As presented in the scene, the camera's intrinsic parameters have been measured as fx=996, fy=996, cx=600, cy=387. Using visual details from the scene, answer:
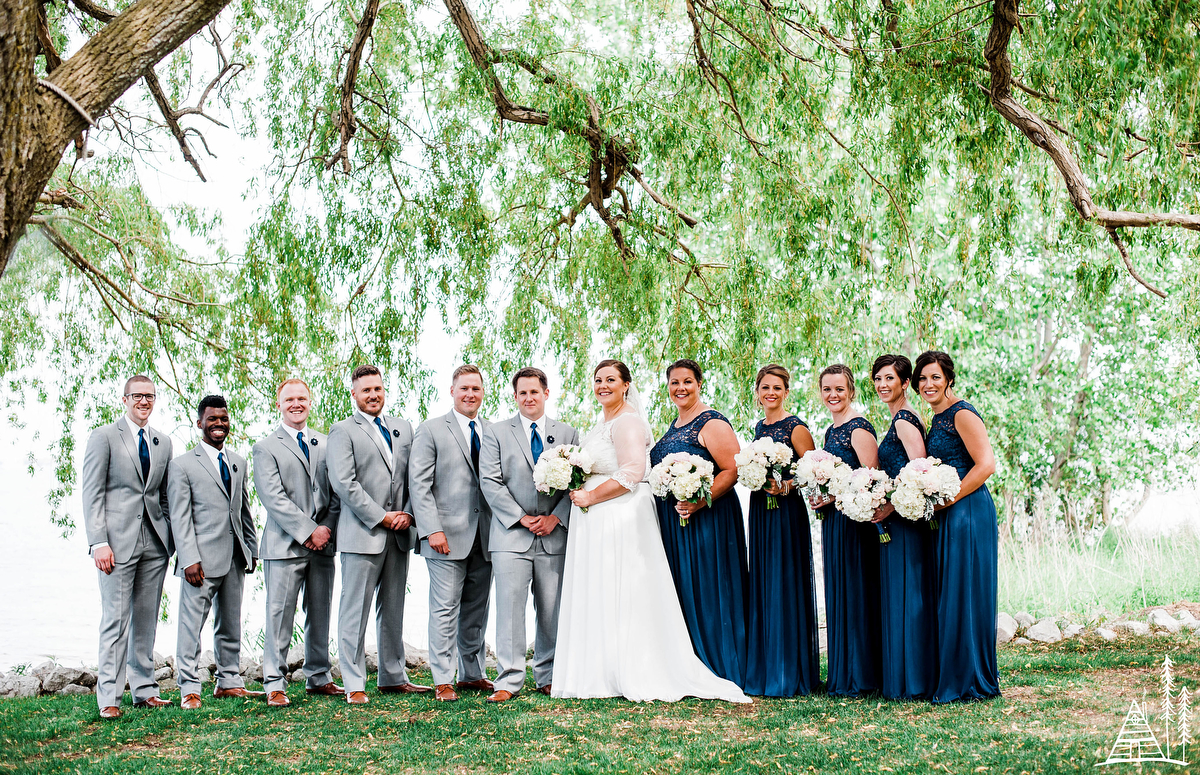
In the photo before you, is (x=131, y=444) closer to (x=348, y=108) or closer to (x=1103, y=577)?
(x=348, y=108)

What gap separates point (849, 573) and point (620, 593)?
1.32m

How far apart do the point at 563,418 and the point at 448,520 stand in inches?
128

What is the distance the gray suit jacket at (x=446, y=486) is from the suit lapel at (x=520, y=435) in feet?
0.55

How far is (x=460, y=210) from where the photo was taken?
328 inches

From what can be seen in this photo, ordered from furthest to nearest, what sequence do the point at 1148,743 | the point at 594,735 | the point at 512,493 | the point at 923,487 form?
the point at 512,493 < the point at 923,487 < the point at 594,735 < the point at 1148,743

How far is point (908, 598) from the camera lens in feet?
17.9

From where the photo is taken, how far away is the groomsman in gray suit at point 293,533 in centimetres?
606

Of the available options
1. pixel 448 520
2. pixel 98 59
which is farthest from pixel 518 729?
pixel 98 59

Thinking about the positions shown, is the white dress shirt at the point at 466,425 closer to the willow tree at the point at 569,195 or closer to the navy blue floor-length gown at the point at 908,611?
the willow tree at the point at 569,195

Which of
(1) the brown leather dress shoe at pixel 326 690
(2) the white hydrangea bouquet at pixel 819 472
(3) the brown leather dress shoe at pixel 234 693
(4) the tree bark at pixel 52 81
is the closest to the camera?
(4) the tree bark at pixel 52 81

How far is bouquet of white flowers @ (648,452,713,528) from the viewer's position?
221 inches

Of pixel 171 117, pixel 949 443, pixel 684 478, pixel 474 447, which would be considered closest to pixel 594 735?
pixel 684 478

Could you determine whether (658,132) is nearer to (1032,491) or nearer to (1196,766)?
(1196,766)

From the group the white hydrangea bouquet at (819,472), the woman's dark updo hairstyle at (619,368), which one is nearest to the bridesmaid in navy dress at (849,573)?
the white hydrangea bouquet at (819,472)
